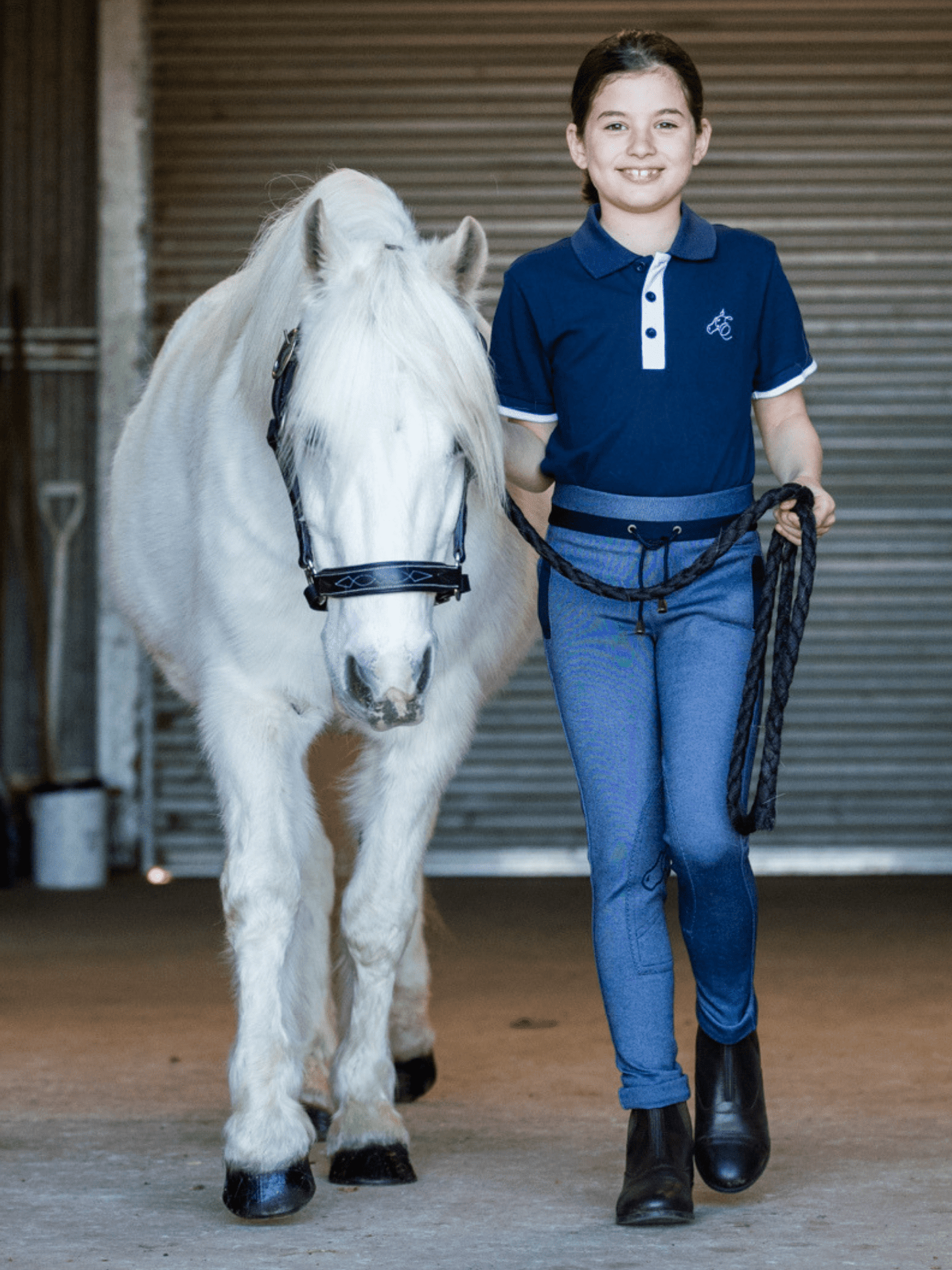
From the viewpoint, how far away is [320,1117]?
10.5 ft

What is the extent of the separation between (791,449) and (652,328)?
0.30 m

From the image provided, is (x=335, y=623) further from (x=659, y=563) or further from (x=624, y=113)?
(x=624, y=113)

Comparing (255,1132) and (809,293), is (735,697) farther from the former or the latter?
(809,293)

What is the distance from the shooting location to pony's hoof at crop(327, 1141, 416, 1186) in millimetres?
2809

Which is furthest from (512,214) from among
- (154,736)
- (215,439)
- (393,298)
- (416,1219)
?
(416,1219)

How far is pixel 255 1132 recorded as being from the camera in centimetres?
263

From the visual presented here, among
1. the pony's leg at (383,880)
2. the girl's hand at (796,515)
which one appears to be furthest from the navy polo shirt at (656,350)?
the pony's leg at (383,880)

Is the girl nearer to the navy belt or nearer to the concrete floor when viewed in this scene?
the navy belt

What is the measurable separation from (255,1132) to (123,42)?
203 inches

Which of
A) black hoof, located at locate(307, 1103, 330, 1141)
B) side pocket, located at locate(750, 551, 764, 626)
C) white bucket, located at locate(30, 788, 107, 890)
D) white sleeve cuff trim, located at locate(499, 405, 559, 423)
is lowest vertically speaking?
white bucket, located at locate(30, 788, 107, 890)

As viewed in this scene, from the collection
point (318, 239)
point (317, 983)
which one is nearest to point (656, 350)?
point (318, 239)

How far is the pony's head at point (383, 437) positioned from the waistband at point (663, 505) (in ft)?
0.52

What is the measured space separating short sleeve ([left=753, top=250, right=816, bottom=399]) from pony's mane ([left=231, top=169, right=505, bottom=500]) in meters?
0.46

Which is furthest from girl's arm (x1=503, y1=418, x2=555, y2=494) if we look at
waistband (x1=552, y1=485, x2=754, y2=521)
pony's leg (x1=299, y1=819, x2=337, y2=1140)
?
pony's leg (x1=299, y1=819, x2=337, y2=1140)
